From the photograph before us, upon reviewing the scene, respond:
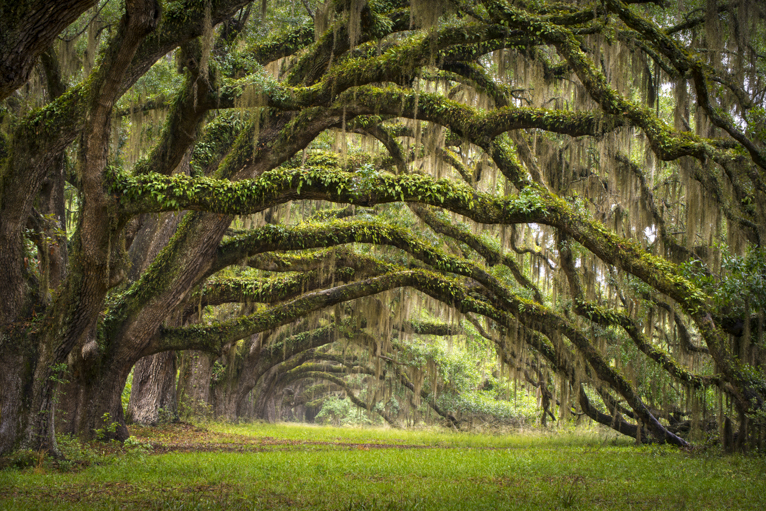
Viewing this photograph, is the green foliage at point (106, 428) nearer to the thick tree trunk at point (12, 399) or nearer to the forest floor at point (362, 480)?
the forest floor at point (362, 480)

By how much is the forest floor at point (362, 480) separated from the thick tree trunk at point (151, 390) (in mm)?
4130

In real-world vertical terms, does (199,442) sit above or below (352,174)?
below

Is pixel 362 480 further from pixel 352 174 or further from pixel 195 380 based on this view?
pixel 195 380

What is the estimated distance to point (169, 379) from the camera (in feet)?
49.2

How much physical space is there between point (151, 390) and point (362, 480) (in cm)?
937

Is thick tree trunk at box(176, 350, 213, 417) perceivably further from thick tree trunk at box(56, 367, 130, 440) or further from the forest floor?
thick tree trunk at box(56, 367, 130, 440)

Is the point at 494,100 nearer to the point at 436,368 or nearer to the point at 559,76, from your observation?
the point at 559,76

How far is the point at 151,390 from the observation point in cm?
1432

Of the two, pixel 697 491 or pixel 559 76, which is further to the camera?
pixel 559 76

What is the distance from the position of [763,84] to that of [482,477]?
27.6ft

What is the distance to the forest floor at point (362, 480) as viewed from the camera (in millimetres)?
5277

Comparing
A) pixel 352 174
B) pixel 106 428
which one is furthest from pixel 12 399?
pixel 352 174

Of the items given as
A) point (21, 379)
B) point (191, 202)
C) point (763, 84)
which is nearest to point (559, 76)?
point (763, 84)

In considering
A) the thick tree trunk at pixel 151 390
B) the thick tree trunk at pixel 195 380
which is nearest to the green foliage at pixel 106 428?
the thick tree trunk at pixel 151 390
